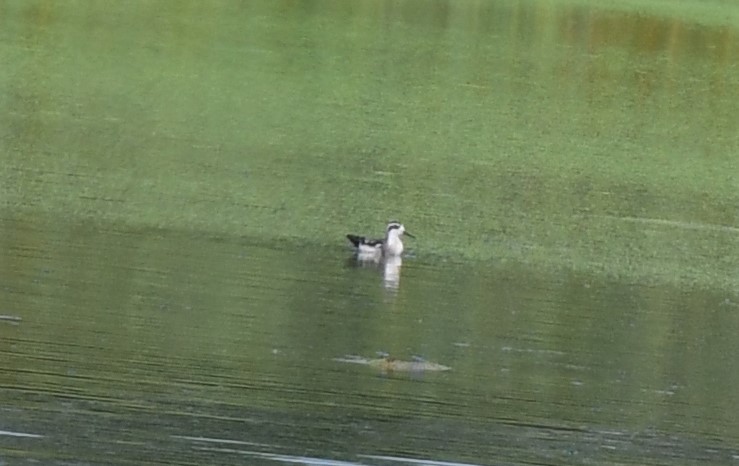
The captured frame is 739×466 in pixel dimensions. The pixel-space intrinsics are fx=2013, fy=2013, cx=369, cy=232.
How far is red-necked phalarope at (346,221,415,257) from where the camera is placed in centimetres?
1594

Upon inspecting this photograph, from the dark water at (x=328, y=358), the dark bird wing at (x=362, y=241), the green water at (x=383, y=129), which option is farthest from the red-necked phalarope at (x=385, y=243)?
the green water at (x=383, y=129)

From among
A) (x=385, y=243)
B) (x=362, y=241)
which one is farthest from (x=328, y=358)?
(x=362, y=241)

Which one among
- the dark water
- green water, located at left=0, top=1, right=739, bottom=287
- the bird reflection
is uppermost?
the dark water

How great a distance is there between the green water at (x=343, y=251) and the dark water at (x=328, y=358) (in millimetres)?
29

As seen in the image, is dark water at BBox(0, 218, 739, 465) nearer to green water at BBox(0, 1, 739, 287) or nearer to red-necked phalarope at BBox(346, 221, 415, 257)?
red-necked phalarope at BBox(346, 221, 415, 257)

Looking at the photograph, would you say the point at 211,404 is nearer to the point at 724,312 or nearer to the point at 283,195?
the point at 724,312

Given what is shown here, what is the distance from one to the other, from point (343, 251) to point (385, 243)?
448 mm

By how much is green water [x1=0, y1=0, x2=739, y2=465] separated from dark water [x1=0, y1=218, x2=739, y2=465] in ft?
0.10

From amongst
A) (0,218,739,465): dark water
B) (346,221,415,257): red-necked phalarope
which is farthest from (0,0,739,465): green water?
(346,221,415,257): red-necked phalarope

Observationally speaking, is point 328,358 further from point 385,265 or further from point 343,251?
point 343,251

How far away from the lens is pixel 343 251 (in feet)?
54.2

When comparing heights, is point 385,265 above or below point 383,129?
above

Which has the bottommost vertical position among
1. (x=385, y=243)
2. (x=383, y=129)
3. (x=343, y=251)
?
(x=383, y=129)

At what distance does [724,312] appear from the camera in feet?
52.0
